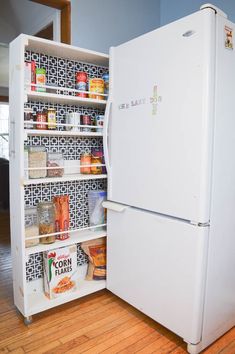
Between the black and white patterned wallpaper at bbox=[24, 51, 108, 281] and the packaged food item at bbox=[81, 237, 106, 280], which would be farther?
the packaged food item at bbox=[81, 237, 106, 280]

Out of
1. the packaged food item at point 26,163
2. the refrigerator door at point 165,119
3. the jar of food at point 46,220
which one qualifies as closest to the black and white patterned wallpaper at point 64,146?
the jar of food at point 46,220

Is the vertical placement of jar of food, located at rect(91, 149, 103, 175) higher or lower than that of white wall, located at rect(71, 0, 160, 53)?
lower

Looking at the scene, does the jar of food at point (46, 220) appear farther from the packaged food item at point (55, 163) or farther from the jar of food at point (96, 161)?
the jar of food at point (96, 161)

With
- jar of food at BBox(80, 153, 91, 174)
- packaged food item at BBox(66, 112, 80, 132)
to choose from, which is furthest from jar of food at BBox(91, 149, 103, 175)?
packaged food item at BBox(66, 112, 80, 132)

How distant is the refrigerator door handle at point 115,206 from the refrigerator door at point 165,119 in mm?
46

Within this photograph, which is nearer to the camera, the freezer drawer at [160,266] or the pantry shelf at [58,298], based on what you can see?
the freezer drawer at [160,266]

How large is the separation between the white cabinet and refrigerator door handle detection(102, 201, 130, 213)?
0.20m

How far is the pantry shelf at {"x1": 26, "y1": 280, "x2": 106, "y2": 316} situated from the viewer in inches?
74.4

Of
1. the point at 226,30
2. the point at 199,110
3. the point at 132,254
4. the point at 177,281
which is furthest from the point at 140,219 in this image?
the point at 226,30

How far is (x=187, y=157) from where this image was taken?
151 cm

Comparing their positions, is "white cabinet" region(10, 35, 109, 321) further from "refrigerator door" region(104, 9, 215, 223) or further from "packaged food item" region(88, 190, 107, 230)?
"refrigerator door" region(104, 9, 215, 223)

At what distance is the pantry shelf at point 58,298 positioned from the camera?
74.4 inches

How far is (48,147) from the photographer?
208 cm

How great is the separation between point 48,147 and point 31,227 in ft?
1.91
